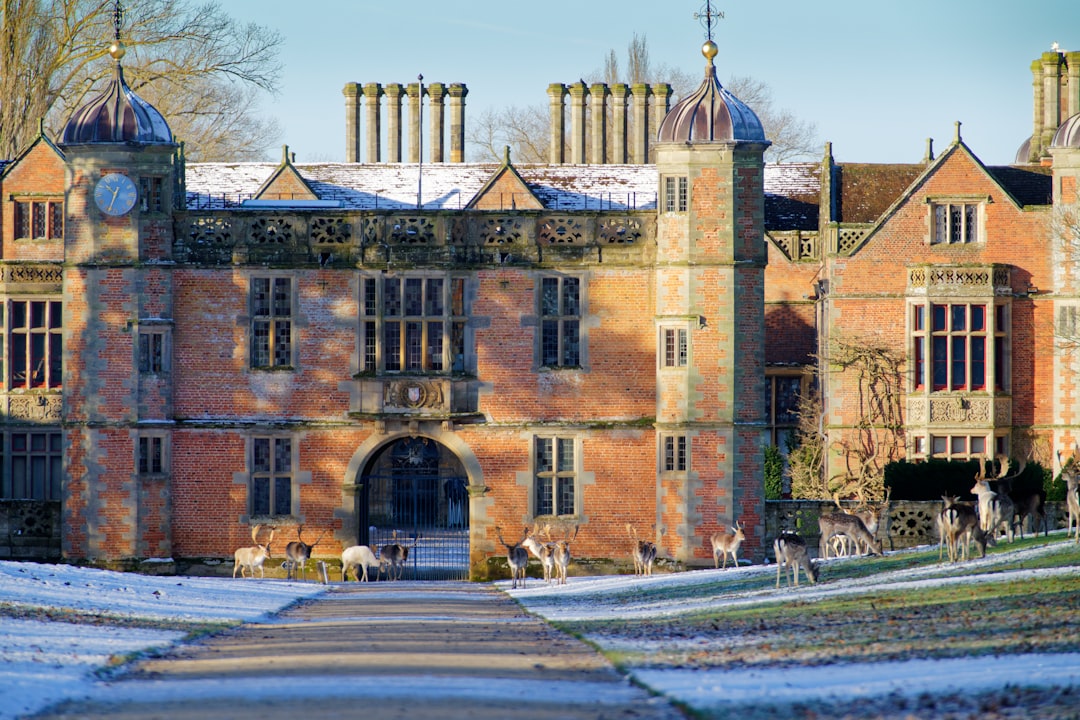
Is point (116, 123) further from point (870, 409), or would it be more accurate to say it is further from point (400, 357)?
point (870, 409)

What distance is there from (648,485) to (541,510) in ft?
6.81

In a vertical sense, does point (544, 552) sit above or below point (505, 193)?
below

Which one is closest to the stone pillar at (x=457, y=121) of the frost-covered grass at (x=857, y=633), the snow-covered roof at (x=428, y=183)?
the snow-covered roof at (x=428, y=183)

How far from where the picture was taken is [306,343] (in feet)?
108

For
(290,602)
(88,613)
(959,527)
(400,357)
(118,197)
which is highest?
(118,197)

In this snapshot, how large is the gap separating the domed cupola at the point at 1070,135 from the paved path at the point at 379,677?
24.1 meters

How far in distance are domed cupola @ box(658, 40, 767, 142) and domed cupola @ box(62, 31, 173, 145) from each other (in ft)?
31.1

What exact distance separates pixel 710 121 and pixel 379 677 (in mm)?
19684

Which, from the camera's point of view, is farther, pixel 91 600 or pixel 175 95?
pixel 175 95

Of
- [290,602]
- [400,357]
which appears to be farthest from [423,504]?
[290,602]

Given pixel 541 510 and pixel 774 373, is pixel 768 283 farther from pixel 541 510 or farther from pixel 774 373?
pixel 541 510

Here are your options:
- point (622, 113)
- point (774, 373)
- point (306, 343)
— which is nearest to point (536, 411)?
point (306, 343)

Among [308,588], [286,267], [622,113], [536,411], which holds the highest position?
[622,113]

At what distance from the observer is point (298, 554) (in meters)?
31.2
